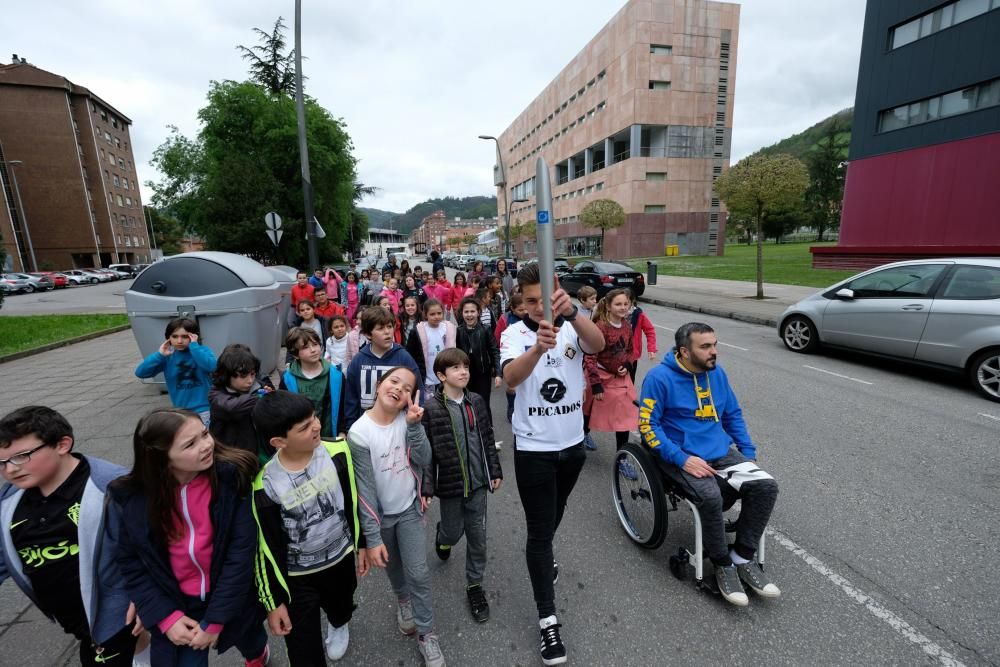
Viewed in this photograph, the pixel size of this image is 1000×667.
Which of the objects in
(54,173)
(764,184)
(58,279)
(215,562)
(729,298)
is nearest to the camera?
(215,562)

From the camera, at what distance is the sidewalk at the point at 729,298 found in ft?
39.4

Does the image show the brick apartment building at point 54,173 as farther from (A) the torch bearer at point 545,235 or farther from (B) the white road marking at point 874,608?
(B) the white road marking at point 874,608

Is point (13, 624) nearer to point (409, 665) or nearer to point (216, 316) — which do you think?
point (409, 665)

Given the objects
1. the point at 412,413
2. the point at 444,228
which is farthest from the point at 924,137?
the point at 444,228

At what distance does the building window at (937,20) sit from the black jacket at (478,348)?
81.1 feet

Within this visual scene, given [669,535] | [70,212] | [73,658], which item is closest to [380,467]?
[73,658]

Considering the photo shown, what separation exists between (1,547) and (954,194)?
26.2 m

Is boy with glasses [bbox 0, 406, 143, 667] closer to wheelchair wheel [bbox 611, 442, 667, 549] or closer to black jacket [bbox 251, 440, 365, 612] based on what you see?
black jacket [bbox 251, 440, 365, 612]

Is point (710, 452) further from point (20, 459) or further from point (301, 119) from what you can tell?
point (301, 119)

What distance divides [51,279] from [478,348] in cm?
4286

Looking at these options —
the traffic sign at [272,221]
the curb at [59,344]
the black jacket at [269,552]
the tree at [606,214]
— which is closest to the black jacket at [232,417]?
the black jacket at [269,552]

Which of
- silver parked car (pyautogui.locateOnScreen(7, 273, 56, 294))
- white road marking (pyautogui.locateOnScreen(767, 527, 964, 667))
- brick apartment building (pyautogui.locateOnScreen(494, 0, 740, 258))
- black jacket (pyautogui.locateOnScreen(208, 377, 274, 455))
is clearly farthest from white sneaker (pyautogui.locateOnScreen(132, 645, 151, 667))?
silver parked car (pyautogui.locateOnScreen(7, 273, 56, 294))

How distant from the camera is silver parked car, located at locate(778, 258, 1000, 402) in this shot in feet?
18.0

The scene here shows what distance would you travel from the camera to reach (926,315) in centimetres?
597
